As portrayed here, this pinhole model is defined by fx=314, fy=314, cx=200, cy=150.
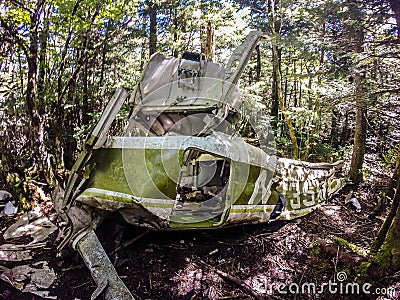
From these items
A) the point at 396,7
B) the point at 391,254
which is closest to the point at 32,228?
the point at 391,254

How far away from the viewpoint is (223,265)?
12.7 feet

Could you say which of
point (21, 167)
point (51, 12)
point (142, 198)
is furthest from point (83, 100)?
point (142, 198)

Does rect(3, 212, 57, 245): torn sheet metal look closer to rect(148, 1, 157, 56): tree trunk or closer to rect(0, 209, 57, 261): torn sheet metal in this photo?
rect(0, 209, 57, 261): torn sheet metal

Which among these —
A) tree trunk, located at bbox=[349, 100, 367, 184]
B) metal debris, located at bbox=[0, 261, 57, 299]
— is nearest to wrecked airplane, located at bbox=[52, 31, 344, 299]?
metal debris, located at bbox=[0, 261, 57, 299]

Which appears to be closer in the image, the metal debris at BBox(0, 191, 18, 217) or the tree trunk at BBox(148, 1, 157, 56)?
the metal debris at BBox(0, 191, 18, 217)

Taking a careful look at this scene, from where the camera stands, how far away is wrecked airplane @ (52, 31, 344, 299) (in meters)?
3.33

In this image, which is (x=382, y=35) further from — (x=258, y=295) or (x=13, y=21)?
(x=13, y=21)

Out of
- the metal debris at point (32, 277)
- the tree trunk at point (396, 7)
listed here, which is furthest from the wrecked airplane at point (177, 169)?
the tree trunk at point (396, 7)

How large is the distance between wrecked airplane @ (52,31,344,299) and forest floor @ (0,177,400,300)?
0.38 metres

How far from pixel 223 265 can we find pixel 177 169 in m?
1.45

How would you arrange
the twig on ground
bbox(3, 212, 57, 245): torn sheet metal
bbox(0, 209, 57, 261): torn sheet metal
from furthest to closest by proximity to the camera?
bbox(3, 212, 57, 245): torn sheet metal, bbox(0, 209, 57, 261): torn sheet metal, the twig on ground

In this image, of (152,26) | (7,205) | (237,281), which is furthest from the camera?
(152,26)

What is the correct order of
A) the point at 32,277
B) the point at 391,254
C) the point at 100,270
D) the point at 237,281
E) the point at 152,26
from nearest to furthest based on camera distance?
the point at 391,254 < the point at 100,270 < the point at 237,281 < the point at 32,277 < the point at 152,26

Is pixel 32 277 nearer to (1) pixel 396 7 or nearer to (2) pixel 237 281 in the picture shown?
(2) pixel 237 281
